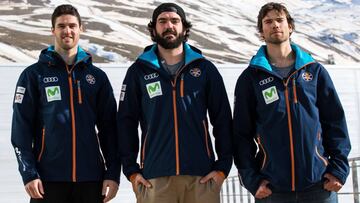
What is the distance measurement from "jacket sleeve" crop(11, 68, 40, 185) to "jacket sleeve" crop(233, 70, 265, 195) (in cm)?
95

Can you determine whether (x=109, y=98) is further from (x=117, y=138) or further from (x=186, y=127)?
(x=186, y=127)

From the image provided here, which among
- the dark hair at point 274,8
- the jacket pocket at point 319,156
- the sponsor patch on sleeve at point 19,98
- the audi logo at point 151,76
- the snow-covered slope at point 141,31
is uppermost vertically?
the dark hair at point 274,8

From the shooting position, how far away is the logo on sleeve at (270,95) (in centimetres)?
254

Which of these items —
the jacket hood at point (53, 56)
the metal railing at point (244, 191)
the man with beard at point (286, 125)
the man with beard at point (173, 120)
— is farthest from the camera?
the metal railing at point (244, 191)

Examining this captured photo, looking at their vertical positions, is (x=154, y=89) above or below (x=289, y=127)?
above

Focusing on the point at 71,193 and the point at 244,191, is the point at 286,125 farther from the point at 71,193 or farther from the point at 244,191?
the point at 244,191

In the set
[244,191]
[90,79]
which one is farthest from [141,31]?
[90,79]

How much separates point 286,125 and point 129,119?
744 millimetres

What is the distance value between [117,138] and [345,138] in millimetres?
1106

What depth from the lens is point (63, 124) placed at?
2705 mm

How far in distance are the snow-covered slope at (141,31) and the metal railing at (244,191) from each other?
12.1 meters

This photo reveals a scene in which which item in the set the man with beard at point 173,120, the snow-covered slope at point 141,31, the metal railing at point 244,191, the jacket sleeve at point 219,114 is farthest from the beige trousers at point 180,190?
the snow-covered slope at point 141,31

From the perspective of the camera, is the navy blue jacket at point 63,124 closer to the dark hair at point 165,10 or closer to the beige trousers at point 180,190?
the beige trousers at point 180,190

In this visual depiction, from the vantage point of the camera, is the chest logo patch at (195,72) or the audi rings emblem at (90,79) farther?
the audi rings emblem at (90,79)
